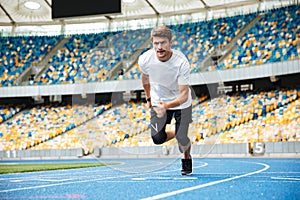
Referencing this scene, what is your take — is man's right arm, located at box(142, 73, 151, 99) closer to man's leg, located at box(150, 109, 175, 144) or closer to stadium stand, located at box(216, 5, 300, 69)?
man's leg, located at box(150, 109, 175, 144)

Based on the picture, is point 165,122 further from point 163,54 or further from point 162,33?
point 162,33

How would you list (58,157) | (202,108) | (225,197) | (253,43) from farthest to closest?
1. (253,43)
2. (58,157)
3. (202,108)
4. (225,197)

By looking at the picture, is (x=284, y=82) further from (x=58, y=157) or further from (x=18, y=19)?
(x=18, y=19)

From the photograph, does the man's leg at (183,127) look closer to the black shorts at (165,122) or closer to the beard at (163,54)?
the black shorts at (165,122)

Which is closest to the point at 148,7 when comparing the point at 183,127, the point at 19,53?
the point at 19,53

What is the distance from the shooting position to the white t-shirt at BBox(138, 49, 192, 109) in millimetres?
4730

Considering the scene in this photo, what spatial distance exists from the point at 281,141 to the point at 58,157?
10838mm

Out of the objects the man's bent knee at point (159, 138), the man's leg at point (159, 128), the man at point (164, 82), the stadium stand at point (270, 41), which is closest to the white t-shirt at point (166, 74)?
the man at point (164, 82)

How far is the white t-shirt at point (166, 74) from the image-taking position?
15.5 feet

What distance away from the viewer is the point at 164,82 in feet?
15.8

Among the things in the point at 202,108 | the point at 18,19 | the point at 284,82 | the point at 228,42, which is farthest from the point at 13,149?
the point at 202,108

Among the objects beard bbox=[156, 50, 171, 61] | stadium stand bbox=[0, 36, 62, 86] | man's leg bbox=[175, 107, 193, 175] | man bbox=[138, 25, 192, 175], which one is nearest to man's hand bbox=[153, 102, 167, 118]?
man bbox=[138, 25, 192, 175]

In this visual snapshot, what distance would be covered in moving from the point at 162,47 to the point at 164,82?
345 millimetres

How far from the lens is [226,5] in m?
29.4
